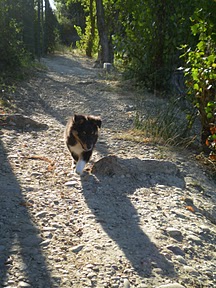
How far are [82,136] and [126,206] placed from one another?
1.50m

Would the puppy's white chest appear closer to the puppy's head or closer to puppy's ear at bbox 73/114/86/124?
the puppy's head

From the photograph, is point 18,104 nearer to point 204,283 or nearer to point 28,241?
point 28,241

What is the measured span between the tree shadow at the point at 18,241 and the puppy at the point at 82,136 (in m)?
1.14

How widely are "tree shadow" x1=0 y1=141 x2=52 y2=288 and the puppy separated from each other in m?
1.14

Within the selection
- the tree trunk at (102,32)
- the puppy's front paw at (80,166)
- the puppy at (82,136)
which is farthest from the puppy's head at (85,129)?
the tree trunk at (102,32)

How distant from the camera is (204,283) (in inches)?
131

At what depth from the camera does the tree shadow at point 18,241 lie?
3.10m

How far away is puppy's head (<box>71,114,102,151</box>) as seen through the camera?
18.6ft

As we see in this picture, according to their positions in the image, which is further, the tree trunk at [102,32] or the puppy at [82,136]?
the tree trunk at [102,32]

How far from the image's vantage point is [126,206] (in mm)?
4555

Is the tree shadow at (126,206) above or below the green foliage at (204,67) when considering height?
below

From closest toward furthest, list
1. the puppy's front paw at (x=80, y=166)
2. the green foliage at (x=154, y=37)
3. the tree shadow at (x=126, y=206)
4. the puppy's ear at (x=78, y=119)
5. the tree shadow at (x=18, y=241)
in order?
the tree shadow at (x=18, y=241) → the tree shadow at (x=126, y=206) → the puppy's front paw at (x=80, y=166) → the puppy's ear at (x=78, y=119) → the green foliage at (x=154, y=37)

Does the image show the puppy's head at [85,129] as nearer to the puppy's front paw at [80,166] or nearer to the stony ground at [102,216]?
the puppy's front paw at [80,166]

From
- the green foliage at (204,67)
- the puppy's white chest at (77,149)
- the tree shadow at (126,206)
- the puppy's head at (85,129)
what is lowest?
the tree shadow at (126,206)
